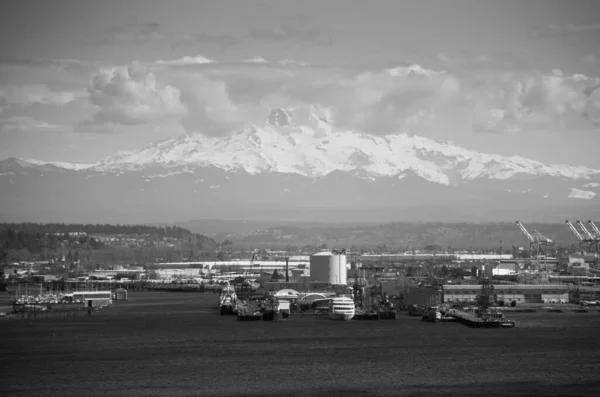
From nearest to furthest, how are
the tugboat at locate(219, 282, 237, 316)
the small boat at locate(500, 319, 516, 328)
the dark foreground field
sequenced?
the dark foreground field < the small boat at locate(500, 319, 516, 328) < the tugboat at locate(219, 282, 237, 316)

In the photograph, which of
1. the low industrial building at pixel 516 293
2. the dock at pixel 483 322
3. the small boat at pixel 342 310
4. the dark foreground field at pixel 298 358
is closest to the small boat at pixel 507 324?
the dock at pixel 483 322

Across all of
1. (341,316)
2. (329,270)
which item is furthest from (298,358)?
(329,270)

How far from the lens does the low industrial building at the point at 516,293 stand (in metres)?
105

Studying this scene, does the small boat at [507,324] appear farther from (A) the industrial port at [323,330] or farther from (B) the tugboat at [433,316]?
(B) the tugboat at [433,316]

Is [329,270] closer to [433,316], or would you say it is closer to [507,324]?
[433,316]

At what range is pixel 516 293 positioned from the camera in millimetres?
107188

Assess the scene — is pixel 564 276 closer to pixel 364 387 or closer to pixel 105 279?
pixel 105 279

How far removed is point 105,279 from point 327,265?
42.2 meters

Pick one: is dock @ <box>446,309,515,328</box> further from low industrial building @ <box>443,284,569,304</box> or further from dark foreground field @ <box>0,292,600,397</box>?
low industrial building @ <box>443,284,569,304</box>

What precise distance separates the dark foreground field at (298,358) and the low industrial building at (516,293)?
21.1 meters

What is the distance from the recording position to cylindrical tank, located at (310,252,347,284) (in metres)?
131

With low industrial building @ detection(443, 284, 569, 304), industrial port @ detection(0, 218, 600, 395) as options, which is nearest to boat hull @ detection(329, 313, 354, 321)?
industrial port @ detection(0, 218, 600, 395)

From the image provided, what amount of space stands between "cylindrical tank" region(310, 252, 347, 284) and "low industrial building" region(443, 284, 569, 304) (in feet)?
78.4

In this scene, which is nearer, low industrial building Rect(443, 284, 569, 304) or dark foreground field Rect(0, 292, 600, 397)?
dark foreground field Rect(0, 292, 600, 397)
